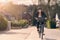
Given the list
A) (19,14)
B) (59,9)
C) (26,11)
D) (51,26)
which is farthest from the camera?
(26,11)

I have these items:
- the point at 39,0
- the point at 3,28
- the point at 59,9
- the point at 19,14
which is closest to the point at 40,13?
the point at 3,28

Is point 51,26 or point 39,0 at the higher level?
point 39,0

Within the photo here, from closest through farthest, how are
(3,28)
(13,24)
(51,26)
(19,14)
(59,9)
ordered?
(3,28)
(51,26)
(13,24)
(59,9)
(19,14)

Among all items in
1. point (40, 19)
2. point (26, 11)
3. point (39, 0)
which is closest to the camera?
point (40, 19)

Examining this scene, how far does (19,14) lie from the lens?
168ft

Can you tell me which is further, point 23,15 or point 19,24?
point 23,15

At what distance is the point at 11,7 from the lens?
49.1 metres

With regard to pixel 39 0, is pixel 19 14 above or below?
below

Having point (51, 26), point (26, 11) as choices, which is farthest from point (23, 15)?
point (51, 26)

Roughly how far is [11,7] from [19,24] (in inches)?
694

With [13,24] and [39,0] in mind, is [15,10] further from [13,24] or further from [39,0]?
[13,24]

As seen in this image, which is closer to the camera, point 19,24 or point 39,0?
point 19,24

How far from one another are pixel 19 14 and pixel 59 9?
30.5 ft

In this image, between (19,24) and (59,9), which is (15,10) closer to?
(59,9)
